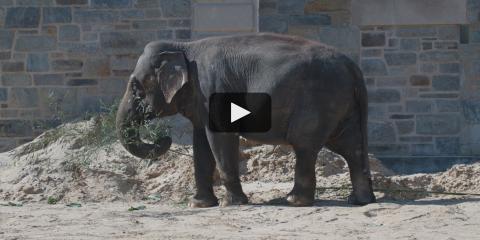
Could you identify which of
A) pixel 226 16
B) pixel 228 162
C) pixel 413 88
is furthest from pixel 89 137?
pixel 413 88

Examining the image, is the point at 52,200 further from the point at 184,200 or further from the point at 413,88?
the point at 413,88

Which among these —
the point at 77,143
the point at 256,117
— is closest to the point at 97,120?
the point at 77,143

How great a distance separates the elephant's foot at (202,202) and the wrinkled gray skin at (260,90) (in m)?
0.01

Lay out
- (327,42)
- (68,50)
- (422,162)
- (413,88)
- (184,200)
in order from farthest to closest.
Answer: (68,50) < (413,88) < (327,42) < (422,162) < (184,200)

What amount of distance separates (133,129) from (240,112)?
126 centimetres

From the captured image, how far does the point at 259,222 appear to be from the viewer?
10344mm

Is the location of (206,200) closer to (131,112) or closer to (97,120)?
(131,112)

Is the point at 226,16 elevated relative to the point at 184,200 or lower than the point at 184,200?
elevated

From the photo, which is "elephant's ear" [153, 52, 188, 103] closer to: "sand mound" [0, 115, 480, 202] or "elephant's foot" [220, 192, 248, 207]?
"elephant's foot" [220, 192, 248, 207]

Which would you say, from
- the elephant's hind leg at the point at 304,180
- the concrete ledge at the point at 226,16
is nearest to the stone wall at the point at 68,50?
the concrete ledge at the point at 226,16

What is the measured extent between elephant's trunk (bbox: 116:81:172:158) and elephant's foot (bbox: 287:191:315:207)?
5.27ft

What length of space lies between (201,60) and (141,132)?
1.04m

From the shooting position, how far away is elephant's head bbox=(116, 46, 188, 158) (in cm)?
1191

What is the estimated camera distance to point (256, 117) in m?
11.5
